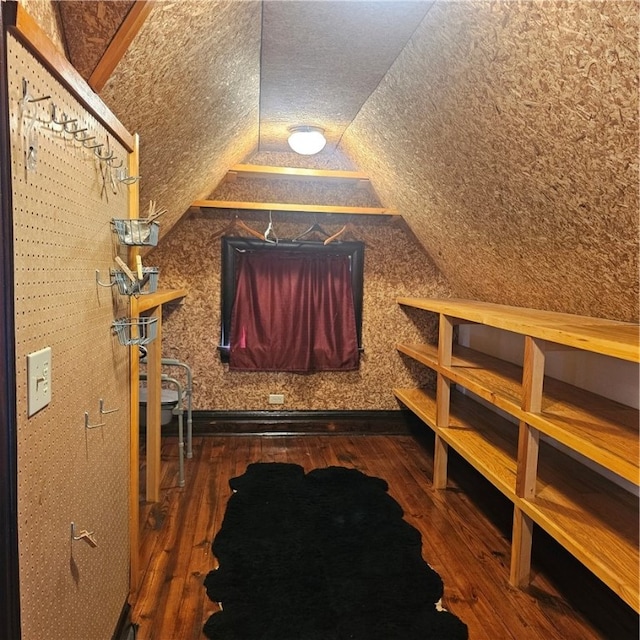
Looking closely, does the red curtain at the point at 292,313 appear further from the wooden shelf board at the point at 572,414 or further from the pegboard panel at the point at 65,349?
the pegboard panel at the point at 65,349

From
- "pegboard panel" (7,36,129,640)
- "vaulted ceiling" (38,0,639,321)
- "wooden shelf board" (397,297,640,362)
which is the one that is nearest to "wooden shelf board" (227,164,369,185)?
"vaulted ceiling" (38,0,639,321)

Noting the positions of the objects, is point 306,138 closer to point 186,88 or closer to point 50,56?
point 186,88

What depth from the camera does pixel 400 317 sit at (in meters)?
4.24

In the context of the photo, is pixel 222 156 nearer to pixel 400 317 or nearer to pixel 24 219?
pixel 400 317

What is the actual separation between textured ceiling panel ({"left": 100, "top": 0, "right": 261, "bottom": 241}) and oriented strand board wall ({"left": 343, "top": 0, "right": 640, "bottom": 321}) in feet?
2.31

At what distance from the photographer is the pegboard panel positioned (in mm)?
977

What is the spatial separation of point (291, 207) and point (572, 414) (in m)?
2.43

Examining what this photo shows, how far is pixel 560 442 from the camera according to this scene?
2.10m

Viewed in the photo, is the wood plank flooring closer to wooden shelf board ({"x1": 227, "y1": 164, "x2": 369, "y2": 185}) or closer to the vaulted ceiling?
the vaulted ceiling

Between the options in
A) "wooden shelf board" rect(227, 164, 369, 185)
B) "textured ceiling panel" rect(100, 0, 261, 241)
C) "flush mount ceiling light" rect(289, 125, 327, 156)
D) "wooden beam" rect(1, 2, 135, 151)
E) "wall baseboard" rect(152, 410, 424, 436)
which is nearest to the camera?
"wooden beam" rect(1, 2, 135, 151)

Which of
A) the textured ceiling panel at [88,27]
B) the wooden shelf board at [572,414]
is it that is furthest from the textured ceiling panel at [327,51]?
the wooden shelf board at [572,414]

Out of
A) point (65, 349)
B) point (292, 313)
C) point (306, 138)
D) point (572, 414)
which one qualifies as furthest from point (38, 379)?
point (292, 313)

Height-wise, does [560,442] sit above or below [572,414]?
below

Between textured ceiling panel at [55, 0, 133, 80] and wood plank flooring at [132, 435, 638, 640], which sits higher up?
textured ceiling panel at [55, 0, 133, 80]
